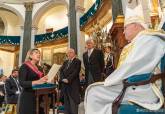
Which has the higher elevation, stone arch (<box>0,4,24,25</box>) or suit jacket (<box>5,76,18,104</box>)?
stone arch (<box>0,4,24,25</box>)

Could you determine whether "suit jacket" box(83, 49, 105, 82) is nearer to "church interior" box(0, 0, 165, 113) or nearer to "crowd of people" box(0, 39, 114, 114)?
"crowd of people" box(0, 39, 114, 114)

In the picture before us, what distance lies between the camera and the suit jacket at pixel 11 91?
5789 mm

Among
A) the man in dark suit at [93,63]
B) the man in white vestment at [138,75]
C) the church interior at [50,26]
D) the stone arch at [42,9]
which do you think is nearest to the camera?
the man in white vestment at [138,75]

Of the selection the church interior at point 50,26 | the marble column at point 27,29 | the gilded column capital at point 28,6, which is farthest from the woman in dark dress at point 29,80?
the gilded column capital at point 28,6

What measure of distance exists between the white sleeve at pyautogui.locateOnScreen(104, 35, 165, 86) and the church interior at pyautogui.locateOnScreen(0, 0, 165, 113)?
12.7 feet

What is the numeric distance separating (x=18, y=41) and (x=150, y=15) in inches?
508

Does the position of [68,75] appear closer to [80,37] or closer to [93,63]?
[93,63]

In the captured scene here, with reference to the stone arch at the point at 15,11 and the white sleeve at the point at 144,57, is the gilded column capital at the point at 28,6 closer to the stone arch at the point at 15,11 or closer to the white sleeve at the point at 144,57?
the stone arch at the point at 15,11

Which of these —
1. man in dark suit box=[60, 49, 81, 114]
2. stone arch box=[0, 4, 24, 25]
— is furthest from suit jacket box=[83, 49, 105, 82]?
stone arch box=[0, 4, 24, 25]

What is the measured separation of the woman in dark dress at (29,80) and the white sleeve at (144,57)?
5.75 ft

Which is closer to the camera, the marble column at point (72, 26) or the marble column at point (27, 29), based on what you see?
the marble column at point (72, 26)

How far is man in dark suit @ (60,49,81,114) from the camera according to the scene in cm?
525

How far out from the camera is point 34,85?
3.61 meters

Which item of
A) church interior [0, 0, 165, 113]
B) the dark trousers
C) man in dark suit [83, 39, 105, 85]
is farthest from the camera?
church interior [0, 0, 165, 113]
